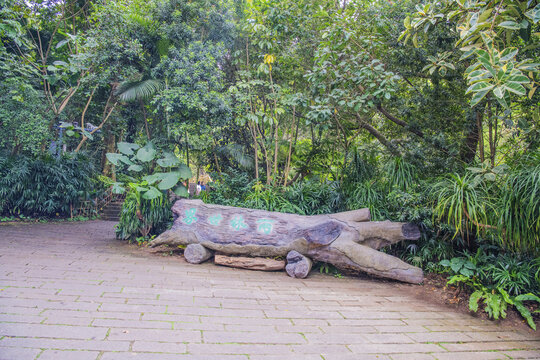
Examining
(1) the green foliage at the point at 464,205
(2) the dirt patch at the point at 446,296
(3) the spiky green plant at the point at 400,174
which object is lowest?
(2) the dirt patch at the point at 446,296

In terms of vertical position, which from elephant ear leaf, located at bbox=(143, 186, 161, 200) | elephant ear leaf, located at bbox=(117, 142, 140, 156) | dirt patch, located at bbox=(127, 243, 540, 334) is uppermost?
elephant ear leaf, located at bbox=(117, 142, 140, 156)

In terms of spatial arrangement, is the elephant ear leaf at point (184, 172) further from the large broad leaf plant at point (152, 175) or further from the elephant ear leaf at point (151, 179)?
the elephant ear leaf at point (151, 179)

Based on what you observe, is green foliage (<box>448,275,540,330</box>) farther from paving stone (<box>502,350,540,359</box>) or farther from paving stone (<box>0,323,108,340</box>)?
paving stone (<box>0,323,108,340</box>)

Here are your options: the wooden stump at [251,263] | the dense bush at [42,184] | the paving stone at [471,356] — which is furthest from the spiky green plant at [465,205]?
the dense bush at [42,184]

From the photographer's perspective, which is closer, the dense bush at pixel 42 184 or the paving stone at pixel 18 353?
the paving stone at pixel 18 353

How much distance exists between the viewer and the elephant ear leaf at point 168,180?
5.79 m

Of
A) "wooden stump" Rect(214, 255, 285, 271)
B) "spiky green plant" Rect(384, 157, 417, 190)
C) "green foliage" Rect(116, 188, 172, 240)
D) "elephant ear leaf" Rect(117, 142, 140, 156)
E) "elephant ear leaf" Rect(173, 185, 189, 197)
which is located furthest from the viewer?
"elephant ear leaf" Rect(117, 142, 140, 156)

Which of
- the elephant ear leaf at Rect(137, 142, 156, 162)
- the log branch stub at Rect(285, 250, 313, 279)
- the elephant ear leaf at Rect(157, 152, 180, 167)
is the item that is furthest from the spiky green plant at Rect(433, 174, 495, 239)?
the elephant ear leaf at Rect(137, 142, 156, 162)

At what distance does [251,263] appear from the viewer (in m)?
4.65

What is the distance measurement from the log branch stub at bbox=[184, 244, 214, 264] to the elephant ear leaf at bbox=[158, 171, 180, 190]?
4.69 ft

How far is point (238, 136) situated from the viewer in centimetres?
788

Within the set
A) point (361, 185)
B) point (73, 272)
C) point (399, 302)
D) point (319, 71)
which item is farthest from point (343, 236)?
point (73, 272)

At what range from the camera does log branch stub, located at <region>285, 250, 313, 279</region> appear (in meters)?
4.41

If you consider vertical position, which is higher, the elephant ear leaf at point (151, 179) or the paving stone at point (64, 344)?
the elephant ear leaf at point (151, 179)
